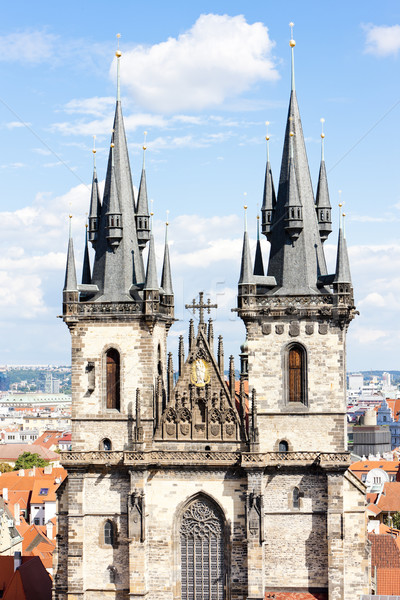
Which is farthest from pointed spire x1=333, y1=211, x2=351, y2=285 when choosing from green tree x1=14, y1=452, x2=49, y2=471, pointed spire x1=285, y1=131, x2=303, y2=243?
green tree x1=14, y1=452, x2=49, y2=471

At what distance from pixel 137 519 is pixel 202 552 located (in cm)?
371

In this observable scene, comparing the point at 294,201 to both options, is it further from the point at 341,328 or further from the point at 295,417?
the point at 295,417

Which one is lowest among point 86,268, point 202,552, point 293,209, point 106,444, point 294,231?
point 202,552

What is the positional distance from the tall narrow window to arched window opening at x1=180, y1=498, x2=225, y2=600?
6394mm

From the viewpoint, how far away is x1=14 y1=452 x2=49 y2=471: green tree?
475 feet

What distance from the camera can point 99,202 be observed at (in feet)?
176

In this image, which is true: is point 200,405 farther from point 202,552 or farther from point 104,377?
point 202,552

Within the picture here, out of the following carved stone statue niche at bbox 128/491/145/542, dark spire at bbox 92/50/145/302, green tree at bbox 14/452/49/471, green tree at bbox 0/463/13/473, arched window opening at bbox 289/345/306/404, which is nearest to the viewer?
carved stone statue niche at bbox 128/491/145/542

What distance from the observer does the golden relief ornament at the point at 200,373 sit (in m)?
50.1

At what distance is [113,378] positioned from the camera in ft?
167

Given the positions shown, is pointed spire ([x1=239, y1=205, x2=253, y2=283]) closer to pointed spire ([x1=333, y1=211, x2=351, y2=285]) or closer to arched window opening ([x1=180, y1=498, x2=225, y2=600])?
pointed spire ([x1=333, y1=211, x2=351, y2=285])

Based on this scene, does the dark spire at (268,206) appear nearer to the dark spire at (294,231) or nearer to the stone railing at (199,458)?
the dark spire at (294,231)

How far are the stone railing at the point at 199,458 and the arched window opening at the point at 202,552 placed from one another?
7.49ft

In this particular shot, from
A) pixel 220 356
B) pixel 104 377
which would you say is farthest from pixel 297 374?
pixel 104 377
